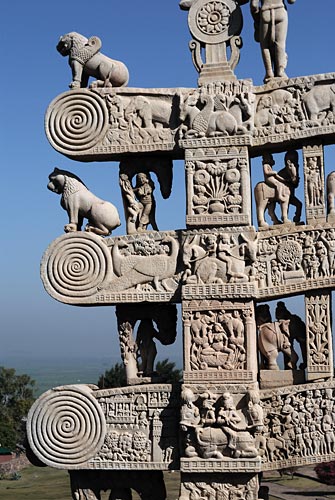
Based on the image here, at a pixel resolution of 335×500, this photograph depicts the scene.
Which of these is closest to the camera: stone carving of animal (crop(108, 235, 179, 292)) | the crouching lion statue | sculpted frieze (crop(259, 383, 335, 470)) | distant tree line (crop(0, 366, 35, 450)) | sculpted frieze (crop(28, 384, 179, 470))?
sculpted frieze (crop(259, 383, 335, 470))

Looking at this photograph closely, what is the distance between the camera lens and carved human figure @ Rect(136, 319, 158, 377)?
9.12 meters

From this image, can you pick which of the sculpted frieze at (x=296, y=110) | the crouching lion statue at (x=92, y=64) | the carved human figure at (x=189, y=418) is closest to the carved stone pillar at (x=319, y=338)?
the carved human figure at (x=189, y=418)

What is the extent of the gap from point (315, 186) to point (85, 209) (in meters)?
2.50

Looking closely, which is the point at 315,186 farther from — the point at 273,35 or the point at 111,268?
the point at 111,268

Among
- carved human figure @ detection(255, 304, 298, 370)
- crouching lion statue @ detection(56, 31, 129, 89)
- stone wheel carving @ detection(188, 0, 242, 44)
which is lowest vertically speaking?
carved human figure @ detection(255, 304, 298, 370)

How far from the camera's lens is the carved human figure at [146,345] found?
912cm

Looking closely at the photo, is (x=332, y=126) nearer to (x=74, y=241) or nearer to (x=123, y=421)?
(x=74, y=241)

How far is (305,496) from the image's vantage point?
53.2ft

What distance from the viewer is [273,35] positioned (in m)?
9.12


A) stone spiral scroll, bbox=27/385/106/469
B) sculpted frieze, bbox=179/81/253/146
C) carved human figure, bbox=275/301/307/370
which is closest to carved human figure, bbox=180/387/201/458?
stone spiral scroll, bbox=27/385/106/469

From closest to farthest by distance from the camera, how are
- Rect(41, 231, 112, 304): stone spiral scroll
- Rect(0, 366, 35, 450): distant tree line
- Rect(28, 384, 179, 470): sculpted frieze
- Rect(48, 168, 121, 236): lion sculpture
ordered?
Rect(28, 384, 179, 470): sculpted frieze
Rect(41, 231, 112, 304): stone spiral scroll
Rect(48, 168, 121, 236): lion sculpture
Rect(0, 366, 35, 450): distant tree line

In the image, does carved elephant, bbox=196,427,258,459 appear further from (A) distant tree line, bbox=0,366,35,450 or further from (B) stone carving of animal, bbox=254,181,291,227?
(A) distant tree line, bbox=0,366,35,450

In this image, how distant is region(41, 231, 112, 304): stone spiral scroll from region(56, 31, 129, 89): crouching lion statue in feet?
5.77

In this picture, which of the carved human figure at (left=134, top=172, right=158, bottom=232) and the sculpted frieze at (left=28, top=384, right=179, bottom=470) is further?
the carved human figure at (left=134, top=172, right=158, bottom=232)
